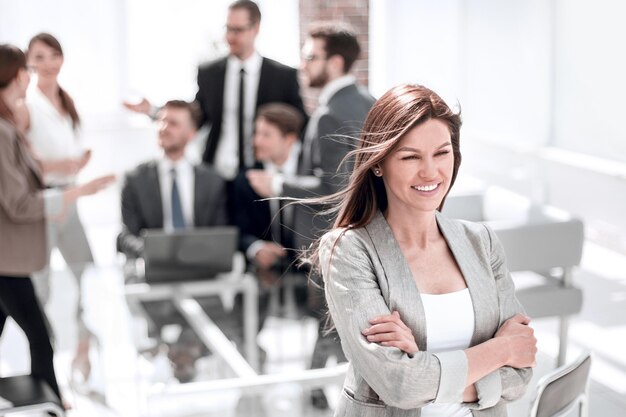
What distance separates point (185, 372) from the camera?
364 centimetres

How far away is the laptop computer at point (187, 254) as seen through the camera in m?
3.93

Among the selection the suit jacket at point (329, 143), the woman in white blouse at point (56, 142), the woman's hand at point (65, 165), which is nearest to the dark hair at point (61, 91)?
the woman in white blouse at point (56, 142)

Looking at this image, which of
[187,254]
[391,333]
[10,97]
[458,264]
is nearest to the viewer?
[391,333]

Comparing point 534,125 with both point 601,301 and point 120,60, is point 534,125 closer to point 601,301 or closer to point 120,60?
point 601,301

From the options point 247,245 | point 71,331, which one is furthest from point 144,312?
point 247,245

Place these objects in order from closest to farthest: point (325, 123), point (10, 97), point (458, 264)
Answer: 1. point (458, 264)
2. point (10, 97)
3. point (325, 123)

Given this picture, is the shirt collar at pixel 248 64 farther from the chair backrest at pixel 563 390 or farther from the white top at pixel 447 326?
the white top at pixel 447 326

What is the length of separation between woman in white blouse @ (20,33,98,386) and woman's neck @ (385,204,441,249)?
5.60 ft

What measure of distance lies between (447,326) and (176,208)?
8.50 feet

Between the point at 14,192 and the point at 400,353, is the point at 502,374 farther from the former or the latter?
the point at 14,192

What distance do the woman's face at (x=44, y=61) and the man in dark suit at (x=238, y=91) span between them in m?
1.13

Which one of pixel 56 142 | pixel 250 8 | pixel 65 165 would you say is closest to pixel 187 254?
pixel 65 165

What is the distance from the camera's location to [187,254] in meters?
3.93

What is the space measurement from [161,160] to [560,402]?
2.44m
